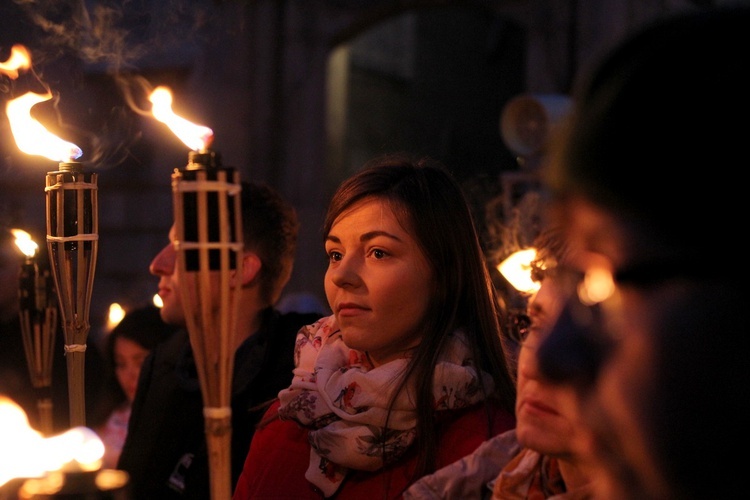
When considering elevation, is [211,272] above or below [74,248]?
below

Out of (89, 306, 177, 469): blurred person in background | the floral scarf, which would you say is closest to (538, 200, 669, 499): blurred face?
the floral scarf

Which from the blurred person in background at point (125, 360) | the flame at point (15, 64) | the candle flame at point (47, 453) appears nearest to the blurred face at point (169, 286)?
the flame at point (15, 64)

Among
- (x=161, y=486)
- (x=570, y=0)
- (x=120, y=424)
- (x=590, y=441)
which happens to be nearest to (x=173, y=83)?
(x=570, y=0)

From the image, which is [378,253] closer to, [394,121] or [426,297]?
[426,297]

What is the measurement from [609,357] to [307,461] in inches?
58.3

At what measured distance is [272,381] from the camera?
2.94 m

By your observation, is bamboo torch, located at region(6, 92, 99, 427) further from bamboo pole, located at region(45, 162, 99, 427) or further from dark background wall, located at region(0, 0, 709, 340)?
dark background wall, located at region(0, 0, 709, 340)

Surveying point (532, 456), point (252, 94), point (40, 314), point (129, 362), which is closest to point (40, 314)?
point (40, 314)

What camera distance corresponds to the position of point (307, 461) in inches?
85.8

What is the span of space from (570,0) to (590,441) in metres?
9.33

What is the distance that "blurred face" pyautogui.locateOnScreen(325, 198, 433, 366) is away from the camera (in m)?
2.11

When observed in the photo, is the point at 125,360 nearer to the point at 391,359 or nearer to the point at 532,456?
the point at 391,359

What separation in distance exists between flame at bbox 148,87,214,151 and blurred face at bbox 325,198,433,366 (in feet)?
1.56

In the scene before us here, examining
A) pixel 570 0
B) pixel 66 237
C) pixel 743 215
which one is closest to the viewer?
pixel 743 215
